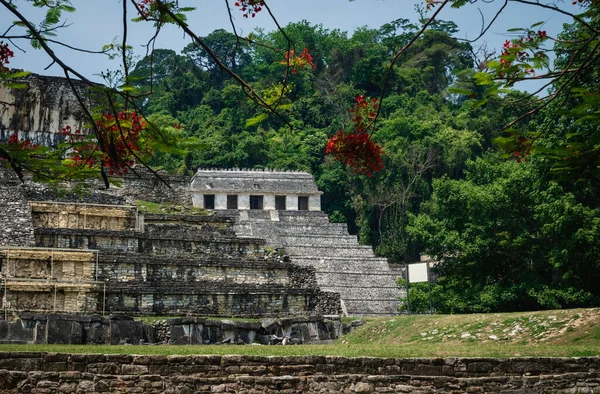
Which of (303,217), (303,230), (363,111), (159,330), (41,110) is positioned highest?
(41,110)

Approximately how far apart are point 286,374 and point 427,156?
138 ft

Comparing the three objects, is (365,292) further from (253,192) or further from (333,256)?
(253,192)

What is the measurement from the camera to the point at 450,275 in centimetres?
2897

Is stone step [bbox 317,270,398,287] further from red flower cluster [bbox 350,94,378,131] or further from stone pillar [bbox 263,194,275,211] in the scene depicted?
red flower cluster [bbox 350,94,378,131]

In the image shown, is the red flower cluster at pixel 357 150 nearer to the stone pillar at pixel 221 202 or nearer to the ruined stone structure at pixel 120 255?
the ruined stone structure at pixel 120 255

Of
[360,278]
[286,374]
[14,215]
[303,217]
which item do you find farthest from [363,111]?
[303,217]

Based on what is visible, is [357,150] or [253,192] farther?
[253,192]

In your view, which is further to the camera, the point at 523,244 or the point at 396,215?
the point at 396,215

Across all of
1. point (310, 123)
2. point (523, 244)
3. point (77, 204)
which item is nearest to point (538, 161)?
point (523, 244)

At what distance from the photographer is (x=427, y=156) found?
52781mm

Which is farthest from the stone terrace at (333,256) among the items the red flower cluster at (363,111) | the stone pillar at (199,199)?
the red flower cluster at (363,111)

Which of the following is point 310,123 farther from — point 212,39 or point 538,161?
point 538,161

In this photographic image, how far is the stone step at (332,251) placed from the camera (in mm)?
38500

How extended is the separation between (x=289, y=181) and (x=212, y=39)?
29339 mm
